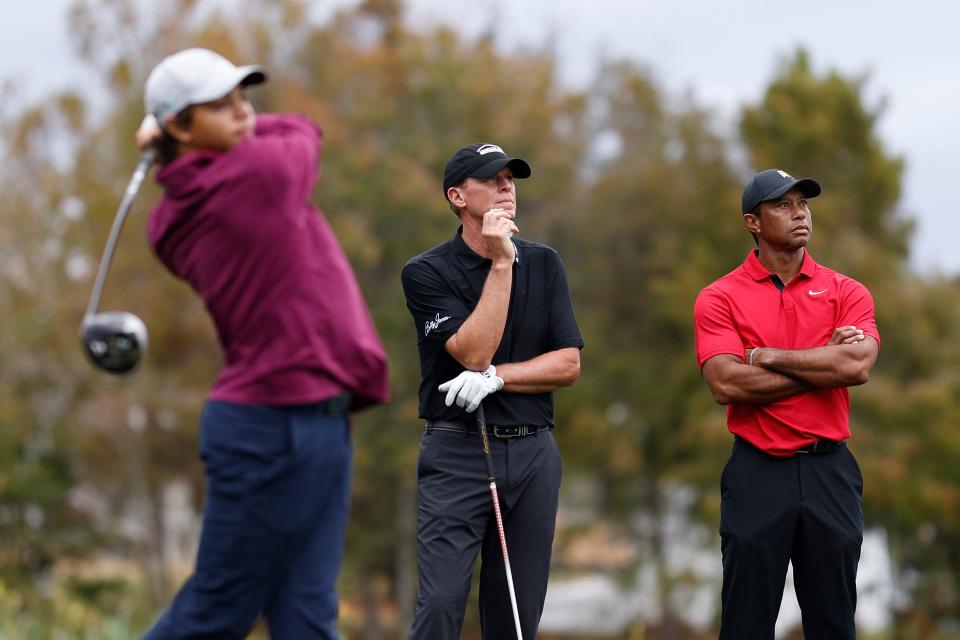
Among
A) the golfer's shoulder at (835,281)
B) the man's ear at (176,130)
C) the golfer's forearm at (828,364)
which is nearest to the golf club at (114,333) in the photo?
the man's ear at (176,130)

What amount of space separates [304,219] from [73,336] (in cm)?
2795

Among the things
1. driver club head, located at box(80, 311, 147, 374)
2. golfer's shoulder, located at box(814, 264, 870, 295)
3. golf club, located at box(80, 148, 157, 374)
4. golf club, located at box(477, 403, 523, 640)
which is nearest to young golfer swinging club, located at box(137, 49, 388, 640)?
golf club, located at box(80, 148, 157, 374)

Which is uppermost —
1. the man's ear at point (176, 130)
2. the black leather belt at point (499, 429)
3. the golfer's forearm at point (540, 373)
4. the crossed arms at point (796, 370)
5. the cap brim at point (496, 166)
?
the cap brim at point (496, 166)

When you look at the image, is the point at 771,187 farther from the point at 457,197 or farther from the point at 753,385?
the point at 457,197

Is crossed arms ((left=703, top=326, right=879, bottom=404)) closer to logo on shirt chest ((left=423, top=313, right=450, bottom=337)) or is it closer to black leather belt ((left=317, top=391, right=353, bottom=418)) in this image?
logo on shirt chest ((left=423, top=313, right=450, bottom=337))

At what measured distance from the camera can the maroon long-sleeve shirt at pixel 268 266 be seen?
13.8ft

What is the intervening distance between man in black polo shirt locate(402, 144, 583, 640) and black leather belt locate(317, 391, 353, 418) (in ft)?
3.23

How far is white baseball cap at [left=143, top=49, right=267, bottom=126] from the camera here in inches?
165

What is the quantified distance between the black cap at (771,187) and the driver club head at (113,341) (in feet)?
9.15

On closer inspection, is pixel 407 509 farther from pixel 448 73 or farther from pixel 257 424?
pixel 257 424

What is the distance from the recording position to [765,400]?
563 centimetres

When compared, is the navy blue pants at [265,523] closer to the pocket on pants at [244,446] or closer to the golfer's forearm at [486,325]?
the pocket on pants at [244,446]

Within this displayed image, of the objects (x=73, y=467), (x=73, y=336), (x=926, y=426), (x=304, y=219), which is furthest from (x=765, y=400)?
(x=73, y=467)

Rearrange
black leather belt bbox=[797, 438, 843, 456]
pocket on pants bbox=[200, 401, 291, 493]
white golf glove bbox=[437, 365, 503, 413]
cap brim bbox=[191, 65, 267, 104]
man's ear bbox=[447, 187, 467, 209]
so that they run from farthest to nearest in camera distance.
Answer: man's ear bbox=[447, 187, 467, 209] < black leather belt bbox=[797, 438, 843, 456] < white golf glove bbox=[437, 365, 503, 413] < pocket on pants bbox=[200, 401, 291, 493] < cap brim bbox=[191, 65, 267, 104]
